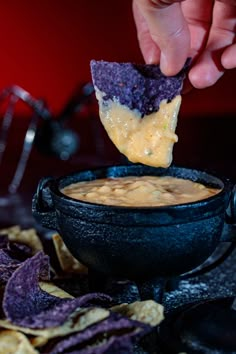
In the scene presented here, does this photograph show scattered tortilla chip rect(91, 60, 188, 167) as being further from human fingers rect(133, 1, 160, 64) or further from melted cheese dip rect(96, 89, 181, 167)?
human fingers rect(133, 1, 160, 64)

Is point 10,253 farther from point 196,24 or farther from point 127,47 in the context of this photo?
point 127,47

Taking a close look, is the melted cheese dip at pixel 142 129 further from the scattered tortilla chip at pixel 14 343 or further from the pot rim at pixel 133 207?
the scattered tortilla chip at pixel 14 343

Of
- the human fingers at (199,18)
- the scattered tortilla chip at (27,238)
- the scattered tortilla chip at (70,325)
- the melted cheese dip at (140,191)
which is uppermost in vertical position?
the human fingers at (199,18)

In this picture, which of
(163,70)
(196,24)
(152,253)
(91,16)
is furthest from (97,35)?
(152,253)

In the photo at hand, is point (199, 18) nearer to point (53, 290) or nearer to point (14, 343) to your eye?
point (53, 290)

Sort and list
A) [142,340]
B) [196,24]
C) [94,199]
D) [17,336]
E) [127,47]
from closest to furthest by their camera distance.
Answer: [17,336] → [142,340] → [94,199] → [196,24] → [127,47]

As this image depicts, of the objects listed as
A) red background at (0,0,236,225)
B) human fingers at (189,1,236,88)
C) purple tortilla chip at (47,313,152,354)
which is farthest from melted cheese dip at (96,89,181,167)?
red background at (0,0,236,225)

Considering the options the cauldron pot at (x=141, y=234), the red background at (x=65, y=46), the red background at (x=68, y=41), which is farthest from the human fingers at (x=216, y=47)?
the red background at (x=68, y=41)
